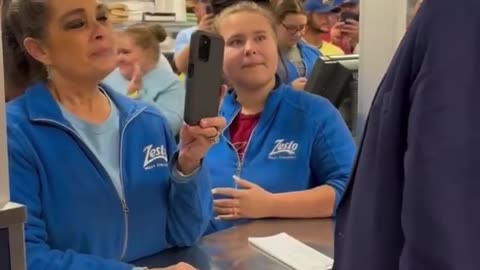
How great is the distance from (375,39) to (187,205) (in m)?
0.90

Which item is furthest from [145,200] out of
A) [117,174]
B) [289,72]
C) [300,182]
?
[289,72]

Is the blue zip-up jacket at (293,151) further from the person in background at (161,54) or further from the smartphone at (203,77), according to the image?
the person in background at (161,54)

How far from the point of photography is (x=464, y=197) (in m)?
0.68

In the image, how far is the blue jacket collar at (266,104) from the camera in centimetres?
186

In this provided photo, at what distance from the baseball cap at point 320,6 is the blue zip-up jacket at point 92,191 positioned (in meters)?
2.28

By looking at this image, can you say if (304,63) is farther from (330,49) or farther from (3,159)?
(3,159)

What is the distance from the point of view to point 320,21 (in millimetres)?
3609

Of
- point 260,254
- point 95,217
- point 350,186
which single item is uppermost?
point 350,186

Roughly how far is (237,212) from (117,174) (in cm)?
43

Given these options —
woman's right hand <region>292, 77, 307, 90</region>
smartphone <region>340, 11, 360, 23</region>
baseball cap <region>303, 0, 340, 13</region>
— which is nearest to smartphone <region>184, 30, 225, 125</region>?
woman's right hand <region>292, 77, 307, 90</region>

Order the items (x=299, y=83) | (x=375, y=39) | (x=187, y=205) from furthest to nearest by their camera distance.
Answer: (x=299, y=83), (x=375, y=39), (x=187, y=205)

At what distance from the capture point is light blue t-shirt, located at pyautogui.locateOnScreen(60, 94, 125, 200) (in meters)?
1.29

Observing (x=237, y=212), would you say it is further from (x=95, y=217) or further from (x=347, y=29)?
(x=347, y=29)

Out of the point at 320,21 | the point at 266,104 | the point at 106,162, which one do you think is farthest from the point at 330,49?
the point at 106,162
